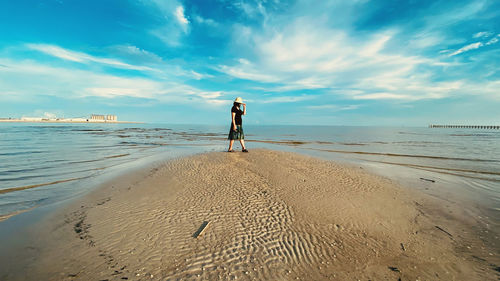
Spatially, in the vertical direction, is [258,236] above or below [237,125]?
below

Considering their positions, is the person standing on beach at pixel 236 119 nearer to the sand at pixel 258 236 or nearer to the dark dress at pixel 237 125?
the dark dress at pixel 237 125

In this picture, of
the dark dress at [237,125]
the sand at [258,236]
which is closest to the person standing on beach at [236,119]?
the dark dress at [237,125]

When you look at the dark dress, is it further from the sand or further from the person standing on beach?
the sand

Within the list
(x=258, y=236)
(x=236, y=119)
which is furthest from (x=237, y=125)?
(x=258, y=236)

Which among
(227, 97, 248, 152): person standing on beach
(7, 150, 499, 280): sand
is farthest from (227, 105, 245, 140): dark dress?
(7, 150, 499, 280): sand

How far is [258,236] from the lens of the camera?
350 cm

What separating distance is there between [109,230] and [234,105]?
8.44 meters

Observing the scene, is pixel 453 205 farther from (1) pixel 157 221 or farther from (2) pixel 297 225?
(1) pixel 157 221

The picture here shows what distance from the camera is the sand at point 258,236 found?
9.00 ft

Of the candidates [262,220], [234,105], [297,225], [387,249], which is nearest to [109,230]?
[262,220]

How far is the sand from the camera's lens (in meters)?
2.74

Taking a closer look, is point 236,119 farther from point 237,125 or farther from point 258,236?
point 258,236

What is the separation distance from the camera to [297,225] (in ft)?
13.1

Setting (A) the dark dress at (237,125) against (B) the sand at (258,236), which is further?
(A) the dark dress at (237,125)
